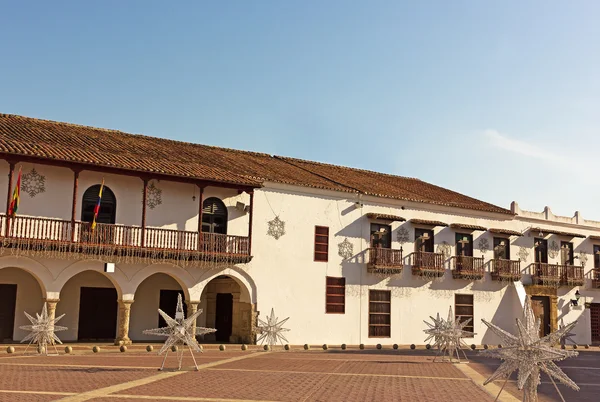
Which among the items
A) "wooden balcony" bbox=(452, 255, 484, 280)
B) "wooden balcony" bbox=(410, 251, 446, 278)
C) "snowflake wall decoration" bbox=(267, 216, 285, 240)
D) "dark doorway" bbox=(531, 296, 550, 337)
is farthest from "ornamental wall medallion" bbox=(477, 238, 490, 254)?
"snowflake wall decoration" bbox=(267, 216, 285, 240)

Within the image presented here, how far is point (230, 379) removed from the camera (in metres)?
14.6

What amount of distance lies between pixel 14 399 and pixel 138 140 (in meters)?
19.2

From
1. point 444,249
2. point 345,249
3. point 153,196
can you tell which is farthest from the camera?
point 444,249

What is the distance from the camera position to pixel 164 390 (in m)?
12.6

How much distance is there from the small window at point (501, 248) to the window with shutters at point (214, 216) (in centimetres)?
1430

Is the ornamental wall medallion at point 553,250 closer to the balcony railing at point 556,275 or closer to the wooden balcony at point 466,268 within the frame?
the balcony railing at point 556,275

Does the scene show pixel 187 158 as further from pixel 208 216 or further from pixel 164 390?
pixel 164 390

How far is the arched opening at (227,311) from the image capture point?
2601 centimetres

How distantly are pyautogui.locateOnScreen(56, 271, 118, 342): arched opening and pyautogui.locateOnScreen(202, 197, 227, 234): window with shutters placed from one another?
4130 mm

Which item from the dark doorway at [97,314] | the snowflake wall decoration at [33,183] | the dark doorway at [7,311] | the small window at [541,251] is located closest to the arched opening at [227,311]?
the dark doorway at [97,314]

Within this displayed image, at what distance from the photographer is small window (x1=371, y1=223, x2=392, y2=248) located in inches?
1153

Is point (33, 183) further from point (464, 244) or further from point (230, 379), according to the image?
point (464, 244)

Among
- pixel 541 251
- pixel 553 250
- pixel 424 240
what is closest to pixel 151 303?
pixel 424 240

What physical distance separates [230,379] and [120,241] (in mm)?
9589
